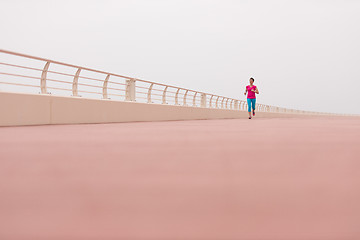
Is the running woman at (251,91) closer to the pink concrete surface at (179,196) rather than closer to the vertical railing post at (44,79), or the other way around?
the vertical railing post at (44,79)

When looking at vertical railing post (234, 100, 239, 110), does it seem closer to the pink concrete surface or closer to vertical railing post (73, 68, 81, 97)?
vertical railing post (73, 68, 81, 97)

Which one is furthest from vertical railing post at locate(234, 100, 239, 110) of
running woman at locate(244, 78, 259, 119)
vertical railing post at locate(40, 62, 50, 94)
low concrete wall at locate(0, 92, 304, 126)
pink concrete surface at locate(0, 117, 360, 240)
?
pink concrete surface at locate(0, 117, 360, 240)

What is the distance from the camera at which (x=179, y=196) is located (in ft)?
6.89

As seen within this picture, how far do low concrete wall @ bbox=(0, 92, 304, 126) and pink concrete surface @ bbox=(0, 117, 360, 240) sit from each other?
529 centimetres

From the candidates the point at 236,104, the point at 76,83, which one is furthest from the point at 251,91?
the point at 236,104

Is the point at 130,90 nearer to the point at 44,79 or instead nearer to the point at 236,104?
the point at 44,79

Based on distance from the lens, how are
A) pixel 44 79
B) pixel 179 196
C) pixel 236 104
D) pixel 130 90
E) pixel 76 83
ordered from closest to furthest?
pixel 179 196 < pixel 44 79 < pixel 76 83 < pixel 130 90 < pixel 236 104

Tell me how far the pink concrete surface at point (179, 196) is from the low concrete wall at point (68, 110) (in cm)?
529

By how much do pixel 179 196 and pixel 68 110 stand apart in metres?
8.65

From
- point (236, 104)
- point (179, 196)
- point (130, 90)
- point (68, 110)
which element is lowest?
point (179, 196)

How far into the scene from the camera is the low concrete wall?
8669mm

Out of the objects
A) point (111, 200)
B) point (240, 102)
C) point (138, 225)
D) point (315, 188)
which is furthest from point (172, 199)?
point (240, 102)

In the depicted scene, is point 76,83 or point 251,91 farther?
point 251,91

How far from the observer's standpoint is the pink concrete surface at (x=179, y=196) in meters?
1.54
